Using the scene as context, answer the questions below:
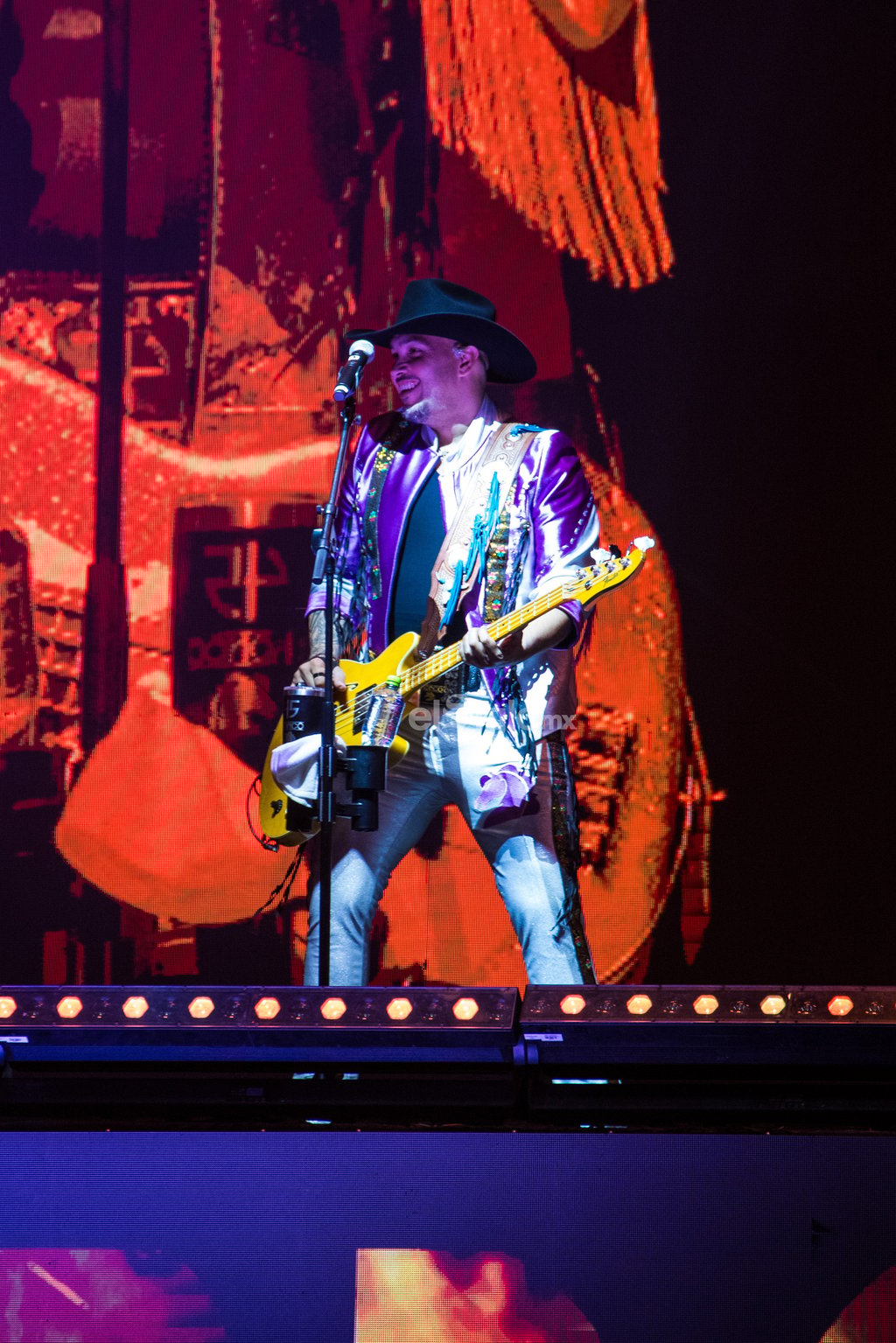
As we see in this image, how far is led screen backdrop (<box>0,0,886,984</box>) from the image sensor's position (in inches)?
165

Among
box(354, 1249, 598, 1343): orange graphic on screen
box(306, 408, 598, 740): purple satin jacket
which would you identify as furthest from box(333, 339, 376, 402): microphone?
box(354, 1249, 598, 1343): orange graphic on screen

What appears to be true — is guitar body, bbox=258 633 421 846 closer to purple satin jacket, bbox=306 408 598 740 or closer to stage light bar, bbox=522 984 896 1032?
purple satin jacket, bbox=306 408 598 740

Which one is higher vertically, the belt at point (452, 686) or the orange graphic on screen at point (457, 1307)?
the belt at point (452, 686)

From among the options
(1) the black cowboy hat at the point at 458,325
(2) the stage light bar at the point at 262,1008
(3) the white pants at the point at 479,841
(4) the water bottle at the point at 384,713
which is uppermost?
(1) the black cowboy hat at the point at 458,325

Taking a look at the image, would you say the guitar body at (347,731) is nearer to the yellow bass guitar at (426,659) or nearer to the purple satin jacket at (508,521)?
the yellow bass guitar at (426,659)

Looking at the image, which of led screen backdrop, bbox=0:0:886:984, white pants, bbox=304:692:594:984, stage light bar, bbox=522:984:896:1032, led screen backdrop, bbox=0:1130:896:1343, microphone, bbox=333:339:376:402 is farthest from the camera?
led screen backdrop, bbox=0:0:886:984

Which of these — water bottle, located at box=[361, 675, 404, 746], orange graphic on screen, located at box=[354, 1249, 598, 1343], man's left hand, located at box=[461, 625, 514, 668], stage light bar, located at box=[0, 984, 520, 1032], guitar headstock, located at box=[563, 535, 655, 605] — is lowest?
orange graphic on screen, located at box=[354, 1249, 598, 1343]

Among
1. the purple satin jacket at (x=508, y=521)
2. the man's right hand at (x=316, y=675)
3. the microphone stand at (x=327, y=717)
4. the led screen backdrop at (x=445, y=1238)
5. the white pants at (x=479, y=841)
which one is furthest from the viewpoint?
the purple satin jacket at (x=508, y=521)

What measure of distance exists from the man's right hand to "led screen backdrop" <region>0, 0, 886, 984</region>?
3.37 ft

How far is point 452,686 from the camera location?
326 centimetres

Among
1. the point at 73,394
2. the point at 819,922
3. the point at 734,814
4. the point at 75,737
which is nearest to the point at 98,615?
the point at 75,737

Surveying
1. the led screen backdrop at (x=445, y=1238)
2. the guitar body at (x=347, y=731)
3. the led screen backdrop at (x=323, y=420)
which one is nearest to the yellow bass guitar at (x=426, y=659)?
the guitar body at (x=347, y=731)

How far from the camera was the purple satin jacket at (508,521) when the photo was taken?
331 cm

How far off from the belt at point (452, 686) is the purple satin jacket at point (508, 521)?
0.13m
